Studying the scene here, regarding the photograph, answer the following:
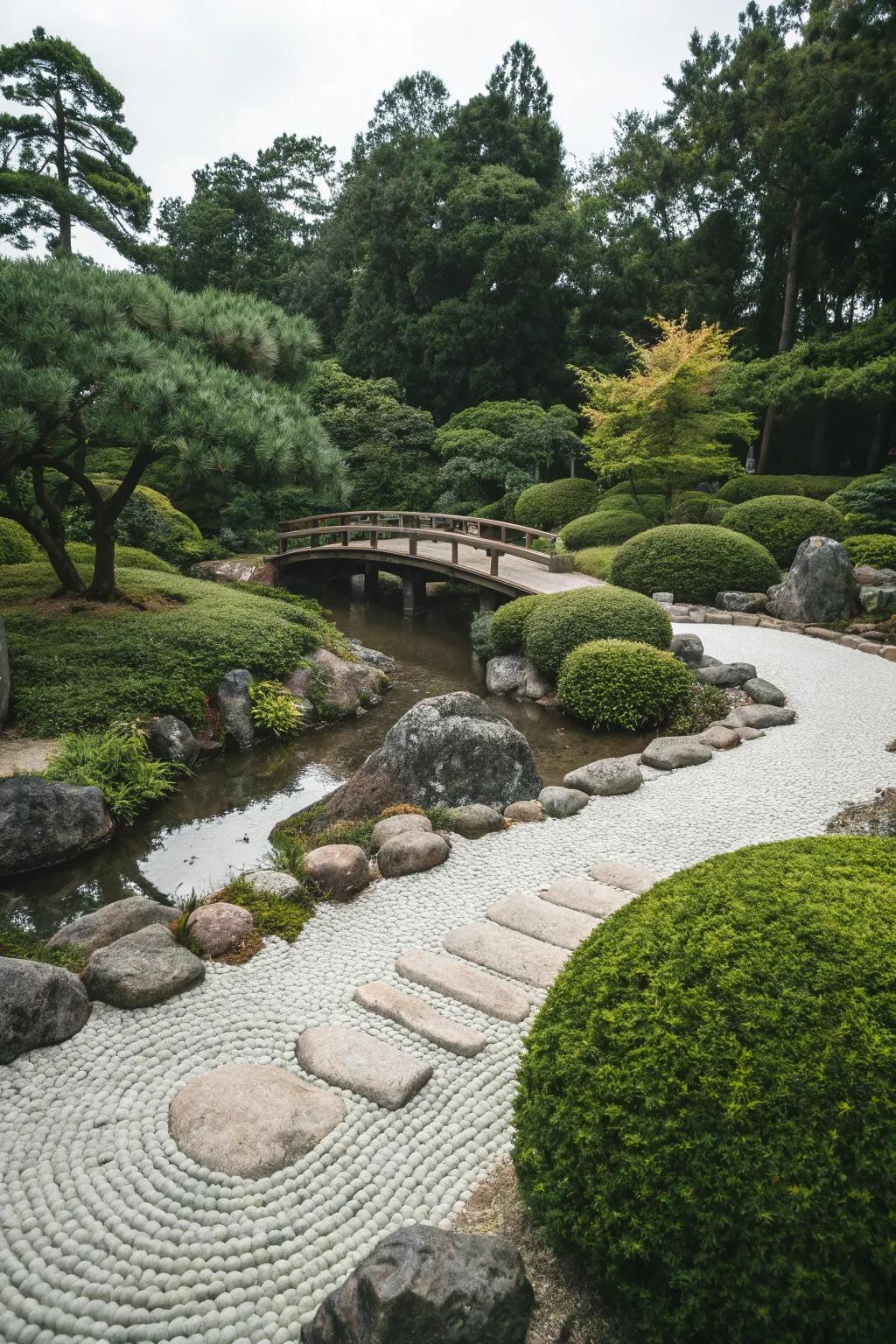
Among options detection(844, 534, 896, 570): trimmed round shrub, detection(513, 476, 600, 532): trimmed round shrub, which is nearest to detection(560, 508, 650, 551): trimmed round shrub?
detection(513, 476, 600, 532): trimmed round shrub

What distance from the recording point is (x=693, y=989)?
1.83 meters

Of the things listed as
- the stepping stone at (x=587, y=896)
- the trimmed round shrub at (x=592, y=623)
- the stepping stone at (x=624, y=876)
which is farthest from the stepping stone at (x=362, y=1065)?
the trimmed round shrub at (x=592, y=623)

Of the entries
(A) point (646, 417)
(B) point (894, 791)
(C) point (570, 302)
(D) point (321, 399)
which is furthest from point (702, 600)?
(C) point (570, 302)

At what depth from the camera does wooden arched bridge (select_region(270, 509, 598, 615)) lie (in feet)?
44.0

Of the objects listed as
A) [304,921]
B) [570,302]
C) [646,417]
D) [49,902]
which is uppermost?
[570,302]

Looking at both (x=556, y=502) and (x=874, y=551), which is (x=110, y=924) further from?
(x=556, y=502)

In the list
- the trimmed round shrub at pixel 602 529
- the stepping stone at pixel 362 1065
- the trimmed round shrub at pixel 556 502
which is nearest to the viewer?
the stepping stone at pixel 362 1065

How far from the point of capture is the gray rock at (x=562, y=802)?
18.4 ft

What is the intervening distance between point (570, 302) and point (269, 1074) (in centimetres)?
2709

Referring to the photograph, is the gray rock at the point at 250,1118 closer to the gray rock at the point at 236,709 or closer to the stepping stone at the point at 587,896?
the stepping stone at the point at 587,896

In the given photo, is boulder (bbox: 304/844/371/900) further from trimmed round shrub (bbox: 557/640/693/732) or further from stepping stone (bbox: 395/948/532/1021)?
trimmed round shrub (bbox: 557/640/693/732)

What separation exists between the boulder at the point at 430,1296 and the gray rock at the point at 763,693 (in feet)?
23.3

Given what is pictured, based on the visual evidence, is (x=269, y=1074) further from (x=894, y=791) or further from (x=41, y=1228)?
(x=894, y=791)

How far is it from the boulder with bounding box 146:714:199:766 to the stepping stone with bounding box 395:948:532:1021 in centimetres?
486
